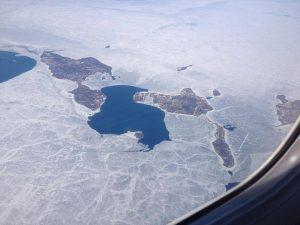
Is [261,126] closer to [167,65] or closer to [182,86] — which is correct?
[182,86]

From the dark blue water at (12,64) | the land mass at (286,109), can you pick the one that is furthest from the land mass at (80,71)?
the land mass at (286,109)

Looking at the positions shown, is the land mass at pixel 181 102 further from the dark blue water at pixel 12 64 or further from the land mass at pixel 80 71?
the dark blue water at pixel 12 64

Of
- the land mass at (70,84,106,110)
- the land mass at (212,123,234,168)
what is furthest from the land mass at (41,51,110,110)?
the land mass at (212,123,234,168)

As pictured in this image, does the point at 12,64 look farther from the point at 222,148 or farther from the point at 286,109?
the point at 286,109

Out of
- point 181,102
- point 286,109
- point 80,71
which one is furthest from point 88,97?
point 286,109

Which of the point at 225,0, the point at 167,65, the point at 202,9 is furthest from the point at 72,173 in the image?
the point at 225,0
